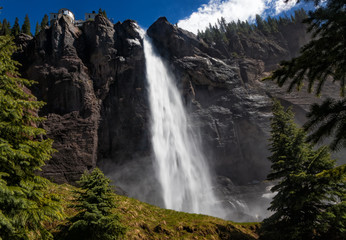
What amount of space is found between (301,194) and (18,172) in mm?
14377

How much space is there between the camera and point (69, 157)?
98.4 feet

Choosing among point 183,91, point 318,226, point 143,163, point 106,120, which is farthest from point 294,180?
point 183,91

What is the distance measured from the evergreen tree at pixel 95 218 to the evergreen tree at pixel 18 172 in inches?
142

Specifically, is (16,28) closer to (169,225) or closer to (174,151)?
(174,151)

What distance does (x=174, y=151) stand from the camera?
1468 inches

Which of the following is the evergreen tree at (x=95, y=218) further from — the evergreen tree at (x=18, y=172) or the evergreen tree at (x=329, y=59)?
the evergreen tree at (x=329, y=59)

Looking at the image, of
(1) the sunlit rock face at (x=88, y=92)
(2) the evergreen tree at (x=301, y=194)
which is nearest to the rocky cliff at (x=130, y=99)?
(1) the sunlit rock face at (x=88, y=92)

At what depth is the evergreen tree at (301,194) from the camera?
12.5 m

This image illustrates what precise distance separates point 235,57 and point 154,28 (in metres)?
20.3

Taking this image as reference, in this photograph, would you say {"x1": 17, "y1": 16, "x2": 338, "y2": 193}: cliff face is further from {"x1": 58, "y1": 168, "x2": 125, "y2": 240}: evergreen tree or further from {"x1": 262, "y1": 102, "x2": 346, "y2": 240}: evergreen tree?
{"x1": 262, "y1": 102, "x2": 346, "y2": 240}: evergreen tree

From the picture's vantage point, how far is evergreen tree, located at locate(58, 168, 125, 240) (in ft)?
33.5

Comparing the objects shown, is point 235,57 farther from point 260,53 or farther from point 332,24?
point 332,24

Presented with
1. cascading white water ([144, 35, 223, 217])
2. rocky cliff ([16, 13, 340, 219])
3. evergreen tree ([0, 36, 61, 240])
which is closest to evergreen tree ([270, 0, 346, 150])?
evergreen tree ([0, 36, 61, 240])

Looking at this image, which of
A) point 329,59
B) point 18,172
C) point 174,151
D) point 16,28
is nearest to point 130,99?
point 174,151
